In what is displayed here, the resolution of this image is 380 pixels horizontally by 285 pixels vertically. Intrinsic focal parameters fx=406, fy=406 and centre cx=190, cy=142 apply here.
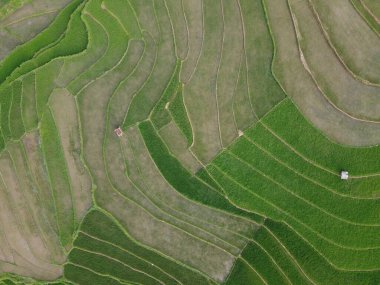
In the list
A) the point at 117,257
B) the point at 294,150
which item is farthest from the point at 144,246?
the point at 294,150

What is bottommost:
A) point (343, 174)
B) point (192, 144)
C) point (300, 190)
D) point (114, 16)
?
point (192, 144)

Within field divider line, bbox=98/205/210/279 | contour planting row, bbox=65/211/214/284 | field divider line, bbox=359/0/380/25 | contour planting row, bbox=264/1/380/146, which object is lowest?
contour planting row, bbox=65/211/214/284

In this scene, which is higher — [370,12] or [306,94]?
[370,12]

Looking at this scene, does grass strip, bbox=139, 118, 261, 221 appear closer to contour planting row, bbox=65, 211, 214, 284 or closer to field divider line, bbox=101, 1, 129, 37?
contour planting row, bbox=65, 211, 214, 284

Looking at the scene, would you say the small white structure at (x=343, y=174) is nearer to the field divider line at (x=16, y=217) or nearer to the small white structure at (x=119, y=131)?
the small white structure at (x=119, y=131)

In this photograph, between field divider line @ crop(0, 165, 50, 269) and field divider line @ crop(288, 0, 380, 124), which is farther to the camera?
field divider line @ crop(0, 165, 50, 269)

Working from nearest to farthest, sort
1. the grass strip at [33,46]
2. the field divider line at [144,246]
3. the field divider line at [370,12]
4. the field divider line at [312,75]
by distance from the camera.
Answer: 1. the field divider line at [370,12]
2. the field divider line at [312,75]
3. the field divider line at [144,246]
4. the grass strip at [33,46]

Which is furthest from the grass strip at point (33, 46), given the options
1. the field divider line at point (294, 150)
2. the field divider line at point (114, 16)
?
the field divider line at point (294, 150)

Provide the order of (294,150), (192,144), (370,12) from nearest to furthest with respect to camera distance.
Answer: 1. (370,12)
2. (294,150)
3. (192,144)

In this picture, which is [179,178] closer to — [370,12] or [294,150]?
[294,150]

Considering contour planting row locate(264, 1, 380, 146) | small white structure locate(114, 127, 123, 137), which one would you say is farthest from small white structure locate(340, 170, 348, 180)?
small white structure locate(114, 127, 123, 137)
